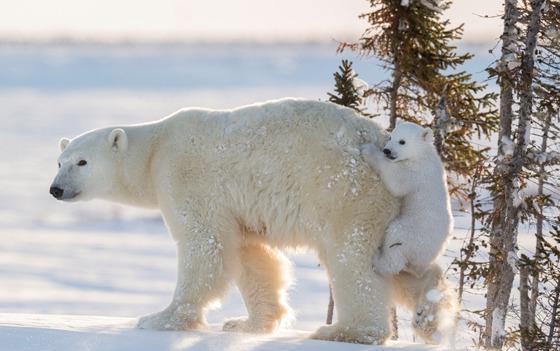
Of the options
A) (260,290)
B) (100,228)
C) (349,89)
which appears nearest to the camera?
(260,290)

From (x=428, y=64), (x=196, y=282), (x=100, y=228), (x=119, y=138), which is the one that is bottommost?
(x=196, y=282)

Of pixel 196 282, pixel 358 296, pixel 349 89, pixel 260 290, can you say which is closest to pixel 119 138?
pixel 196 282

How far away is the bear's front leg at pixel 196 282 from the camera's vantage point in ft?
25.5

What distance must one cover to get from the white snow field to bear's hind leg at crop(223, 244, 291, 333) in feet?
1.43

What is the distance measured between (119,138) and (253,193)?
1.31 metres

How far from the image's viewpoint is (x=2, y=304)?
15.5 metres

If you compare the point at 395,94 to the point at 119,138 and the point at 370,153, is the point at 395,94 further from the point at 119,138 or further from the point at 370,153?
the point at 119,138

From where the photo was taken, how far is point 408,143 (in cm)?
725

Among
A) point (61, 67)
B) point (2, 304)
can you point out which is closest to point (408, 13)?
point (2, 304)

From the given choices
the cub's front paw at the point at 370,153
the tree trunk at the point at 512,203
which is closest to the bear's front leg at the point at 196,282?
the cub's front paw at the point at 370,153

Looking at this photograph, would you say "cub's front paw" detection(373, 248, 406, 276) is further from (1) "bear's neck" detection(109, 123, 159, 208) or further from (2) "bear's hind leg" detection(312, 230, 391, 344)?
(1) "bear's neck" detection(109, 123, 159, 208)

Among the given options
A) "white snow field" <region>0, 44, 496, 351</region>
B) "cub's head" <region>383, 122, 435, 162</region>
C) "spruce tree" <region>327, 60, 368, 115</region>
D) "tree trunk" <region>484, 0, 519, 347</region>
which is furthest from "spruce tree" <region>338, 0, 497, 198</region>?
"cub's head" <region>383, 122, 435, 162</region>

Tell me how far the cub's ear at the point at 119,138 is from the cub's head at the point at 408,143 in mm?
2256

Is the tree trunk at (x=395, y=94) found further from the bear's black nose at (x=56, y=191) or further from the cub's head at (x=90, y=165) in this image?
the bear's black nose at (x=56, y=191)
